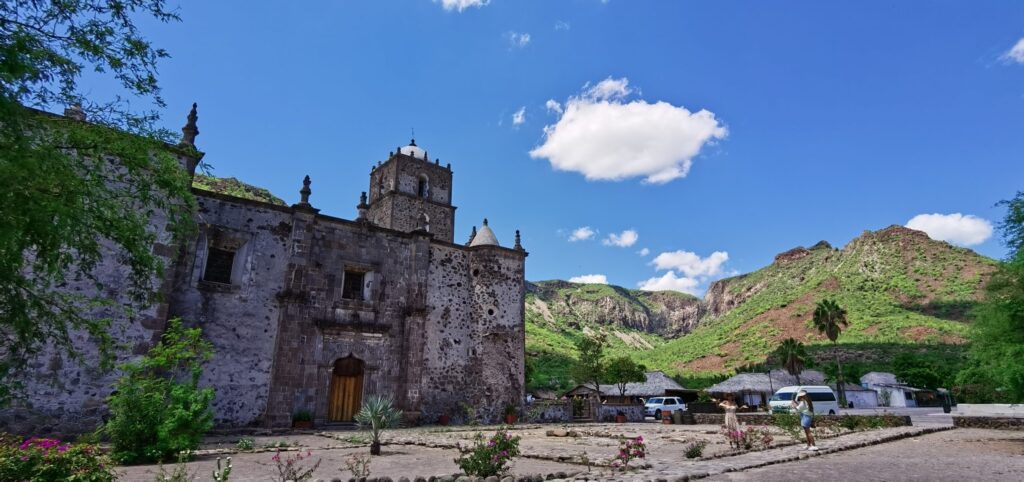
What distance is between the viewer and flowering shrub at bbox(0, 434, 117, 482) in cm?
631

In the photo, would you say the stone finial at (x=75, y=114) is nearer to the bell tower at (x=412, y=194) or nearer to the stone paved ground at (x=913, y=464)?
the stone paved ground at (x=913, y=464)

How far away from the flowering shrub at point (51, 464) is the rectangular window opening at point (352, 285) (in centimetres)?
1472

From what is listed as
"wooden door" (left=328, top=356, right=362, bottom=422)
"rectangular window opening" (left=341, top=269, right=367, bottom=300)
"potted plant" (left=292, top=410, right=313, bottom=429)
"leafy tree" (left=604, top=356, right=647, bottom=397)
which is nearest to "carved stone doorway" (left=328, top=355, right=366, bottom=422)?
"wooden door" (left=328, top=356, right=362, bottom=422)

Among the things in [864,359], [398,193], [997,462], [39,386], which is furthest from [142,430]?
[864,359]

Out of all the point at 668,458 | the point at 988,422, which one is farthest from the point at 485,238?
the point at 988,422

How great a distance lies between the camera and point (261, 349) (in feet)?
62.5

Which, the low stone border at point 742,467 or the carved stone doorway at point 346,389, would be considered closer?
the low stone border at point 742,467

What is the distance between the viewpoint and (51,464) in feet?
21.3

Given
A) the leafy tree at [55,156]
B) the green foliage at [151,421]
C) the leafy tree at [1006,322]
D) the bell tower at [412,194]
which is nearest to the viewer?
the leafy tree at [55,156]

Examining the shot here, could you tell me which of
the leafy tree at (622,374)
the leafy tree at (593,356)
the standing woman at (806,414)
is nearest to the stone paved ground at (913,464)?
the standing woman at (806,414)

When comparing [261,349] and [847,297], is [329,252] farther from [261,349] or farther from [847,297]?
[847,297]

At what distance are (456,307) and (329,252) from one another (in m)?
6.09

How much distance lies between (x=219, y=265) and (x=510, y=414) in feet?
43.7

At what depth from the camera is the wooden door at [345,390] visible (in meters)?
20.4
